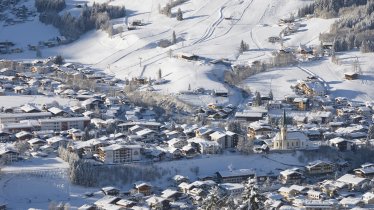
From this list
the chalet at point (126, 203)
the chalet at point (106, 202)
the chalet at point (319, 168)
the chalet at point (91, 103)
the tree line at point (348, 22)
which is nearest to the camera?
the chalet at point (106, 202)

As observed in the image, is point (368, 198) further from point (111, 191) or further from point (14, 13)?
point (14, 13)

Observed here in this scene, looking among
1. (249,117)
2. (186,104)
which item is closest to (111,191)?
(249,117)

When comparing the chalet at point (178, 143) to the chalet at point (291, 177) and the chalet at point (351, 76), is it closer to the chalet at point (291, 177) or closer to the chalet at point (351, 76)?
the chalet at point (291, 177)

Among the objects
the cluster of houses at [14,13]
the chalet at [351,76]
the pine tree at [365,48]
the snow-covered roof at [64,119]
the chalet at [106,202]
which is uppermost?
the cluster of houses at [14,13]

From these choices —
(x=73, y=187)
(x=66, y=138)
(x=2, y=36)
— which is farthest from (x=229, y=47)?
(x=73, y=187)

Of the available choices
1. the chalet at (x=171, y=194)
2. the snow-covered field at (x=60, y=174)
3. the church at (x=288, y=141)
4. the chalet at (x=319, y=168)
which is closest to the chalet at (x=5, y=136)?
the snow-covered field at (x=60, y=174)

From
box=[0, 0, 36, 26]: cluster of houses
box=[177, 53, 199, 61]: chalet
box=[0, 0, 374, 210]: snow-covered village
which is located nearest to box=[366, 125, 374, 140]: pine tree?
box=[0, 0, 374, 210]: snow-covered village
